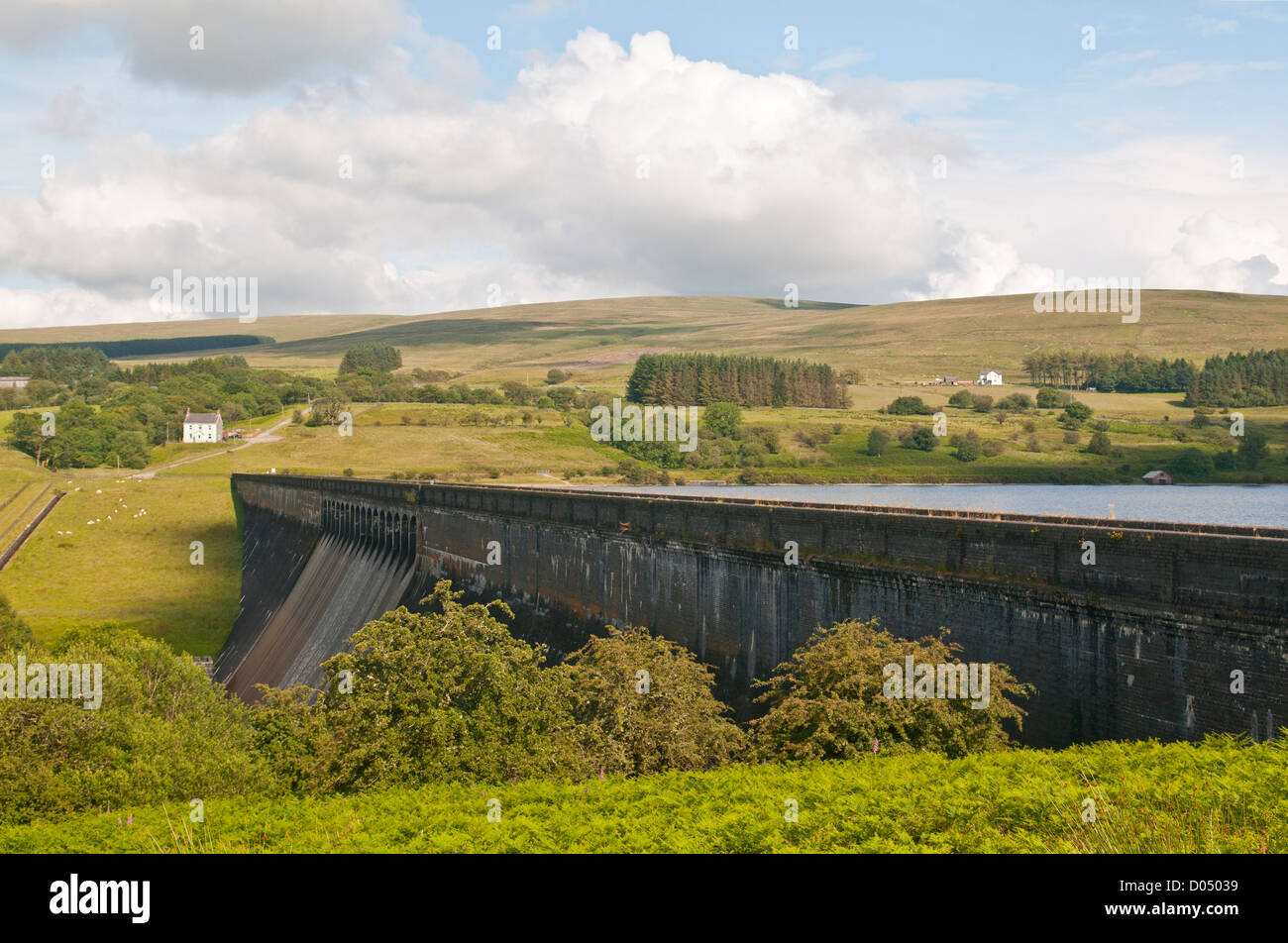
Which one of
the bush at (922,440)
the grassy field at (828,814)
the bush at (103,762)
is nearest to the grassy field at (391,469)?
the bush at (922,440)

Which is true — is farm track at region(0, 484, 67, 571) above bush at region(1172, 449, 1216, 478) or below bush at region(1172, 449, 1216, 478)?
below

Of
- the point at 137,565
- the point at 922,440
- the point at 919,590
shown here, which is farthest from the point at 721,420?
the point at 919,590

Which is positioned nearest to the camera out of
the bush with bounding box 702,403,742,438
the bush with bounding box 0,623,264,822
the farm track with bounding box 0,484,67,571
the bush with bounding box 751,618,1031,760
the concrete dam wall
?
the concrete dam wall

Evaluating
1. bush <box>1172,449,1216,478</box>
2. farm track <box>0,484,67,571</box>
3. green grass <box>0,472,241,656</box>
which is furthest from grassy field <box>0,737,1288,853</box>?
bush <box>1172,449,1216,478</box>

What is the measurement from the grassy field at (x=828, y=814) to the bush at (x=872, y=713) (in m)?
2.80

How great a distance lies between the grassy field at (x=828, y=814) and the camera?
11891 mm

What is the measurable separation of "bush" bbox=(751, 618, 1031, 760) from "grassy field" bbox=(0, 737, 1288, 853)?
280cm

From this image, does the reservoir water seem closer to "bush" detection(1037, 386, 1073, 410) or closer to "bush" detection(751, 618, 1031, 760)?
"bush" detection(751, 618, 1031, 760)

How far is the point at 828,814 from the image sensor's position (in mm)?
13141

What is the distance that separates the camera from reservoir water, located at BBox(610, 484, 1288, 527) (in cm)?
7488

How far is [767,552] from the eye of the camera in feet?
105

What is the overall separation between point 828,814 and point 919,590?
524 inches

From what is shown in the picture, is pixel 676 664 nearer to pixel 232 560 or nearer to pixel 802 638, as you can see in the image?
pixel 802 638
